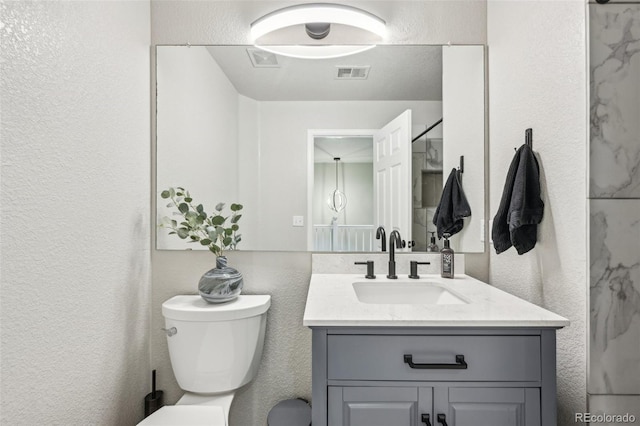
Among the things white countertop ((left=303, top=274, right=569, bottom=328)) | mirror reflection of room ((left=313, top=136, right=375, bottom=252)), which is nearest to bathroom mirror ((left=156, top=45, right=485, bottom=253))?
mirror reflection of room ((left=313, top=136, right=375, bottom=252))

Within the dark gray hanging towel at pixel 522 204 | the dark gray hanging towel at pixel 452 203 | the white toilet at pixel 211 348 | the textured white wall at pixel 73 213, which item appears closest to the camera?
the textured white wall at pixel 73 213

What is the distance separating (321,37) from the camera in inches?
68.6

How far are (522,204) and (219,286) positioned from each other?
120 centimetres

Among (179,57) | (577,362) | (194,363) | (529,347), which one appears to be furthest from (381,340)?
(179,57)

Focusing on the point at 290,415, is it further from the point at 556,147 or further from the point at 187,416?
the point at 556,147

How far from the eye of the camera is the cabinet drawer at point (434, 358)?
3.32 ft

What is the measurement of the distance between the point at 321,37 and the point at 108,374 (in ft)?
5.55

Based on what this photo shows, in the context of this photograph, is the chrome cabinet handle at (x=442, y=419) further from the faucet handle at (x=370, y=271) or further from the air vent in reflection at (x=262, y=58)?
the air vent in reflection at (x=262, y=58)

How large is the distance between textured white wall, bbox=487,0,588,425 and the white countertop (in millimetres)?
122

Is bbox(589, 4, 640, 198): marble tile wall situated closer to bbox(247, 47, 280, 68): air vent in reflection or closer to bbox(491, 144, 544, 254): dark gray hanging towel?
bbox(491, 144, 544, 254): dark gray hanging towel

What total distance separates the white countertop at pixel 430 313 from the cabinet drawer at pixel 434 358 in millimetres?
50

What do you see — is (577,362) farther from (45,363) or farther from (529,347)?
(45,363)

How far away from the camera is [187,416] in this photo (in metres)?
1.35

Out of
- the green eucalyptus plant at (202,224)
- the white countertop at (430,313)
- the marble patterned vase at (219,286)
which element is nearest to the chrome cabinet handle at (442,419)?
the white countertop at (430,313)
